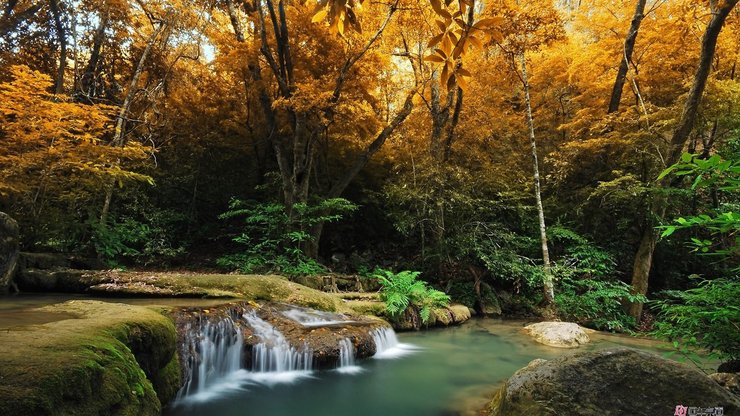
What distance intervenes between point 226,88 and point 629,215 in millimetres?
14035

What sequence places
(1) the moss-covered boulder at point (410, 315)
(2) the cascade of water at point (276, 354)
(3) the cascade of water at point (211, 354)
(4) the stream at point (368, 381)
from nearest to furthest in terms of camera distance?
(4) the stream at point (368, 381) → (3) the cascade of water at point (211, 354) → (2) the cascade of water at point (276, 354) → (1) the moss-covered boulder at point (410, 315)

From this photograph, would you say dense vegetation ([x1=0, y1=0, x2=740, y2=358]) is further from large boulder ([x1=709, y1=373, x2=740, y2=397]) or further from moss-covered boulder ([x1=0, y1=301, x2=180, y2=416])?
moss-covered boulder ([x1=0, y1=301, x2=180, y2=416])

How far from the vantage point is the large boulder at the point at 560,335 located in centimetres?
770

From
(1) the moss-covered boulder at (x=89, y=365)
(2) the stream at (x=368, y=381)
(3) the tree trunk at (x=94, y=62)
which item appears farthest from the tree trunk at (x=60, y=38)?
(1) the moss-covered boulder at (x=89, y=365)

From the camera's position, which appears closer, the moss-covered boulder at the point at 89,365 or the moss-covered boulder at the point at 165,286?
the moss-covered boulder at the point at 89,365

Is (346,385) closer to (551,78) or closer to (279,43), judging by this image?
(279,43)

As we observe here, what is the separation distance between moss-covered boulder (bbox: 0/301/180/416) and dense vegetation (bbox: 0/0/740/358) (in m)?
5.57

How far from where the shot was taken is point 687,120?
9.27m

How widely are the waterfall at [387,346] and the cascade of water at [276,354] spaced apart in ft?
4.65

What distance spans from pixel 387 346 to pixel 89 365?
5.25 m

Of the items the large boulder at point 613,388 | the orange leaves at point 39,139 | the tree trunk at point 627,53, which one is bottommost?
the large boulder at point 613,388

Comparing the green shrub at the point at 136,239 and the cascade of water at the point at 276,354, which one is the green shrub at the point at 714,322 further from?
the green shrub at the point at 136,239

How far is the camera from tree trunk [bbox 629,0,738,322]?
8625 mm

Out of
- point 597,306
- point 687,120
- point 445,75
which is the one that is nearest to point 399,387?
point 445,75
